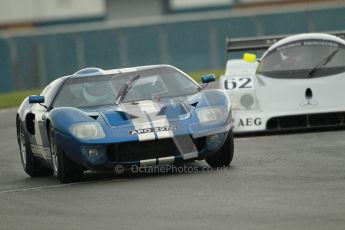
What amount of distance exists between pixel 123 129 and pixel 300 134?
153 inches

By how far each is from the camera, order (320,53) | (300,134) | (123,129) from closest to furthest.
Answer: (123,129) → (300,134) → (320,53)

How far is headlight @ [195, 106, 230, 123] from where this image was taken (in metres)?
11.0

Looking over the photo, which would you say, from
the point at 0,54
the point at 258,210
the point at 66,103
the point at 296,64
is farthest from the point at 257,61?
the point at 0,54

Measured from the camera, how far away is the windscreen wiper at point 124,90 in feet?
38.5

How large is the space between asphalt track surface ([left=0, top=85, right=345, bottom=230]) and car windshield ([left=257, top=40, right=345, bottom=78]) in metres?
1.94

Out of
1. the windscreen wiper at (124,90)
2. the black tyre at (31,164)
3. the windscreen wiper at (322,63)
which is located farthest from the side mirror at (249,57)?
the black tyre at (31,164)

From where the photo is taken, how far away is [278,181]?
9836 mm

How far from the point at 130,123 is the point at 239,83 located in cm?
400

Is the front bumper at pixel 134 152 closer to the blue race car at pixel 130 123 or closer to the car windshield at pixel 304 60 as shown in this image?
the blue race car at pixel 130 123

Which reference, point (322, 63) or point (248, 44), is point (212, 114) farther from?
point (248, 44)

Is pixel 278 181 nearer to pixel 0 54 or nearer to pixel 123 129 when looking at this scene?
pixel 123 129

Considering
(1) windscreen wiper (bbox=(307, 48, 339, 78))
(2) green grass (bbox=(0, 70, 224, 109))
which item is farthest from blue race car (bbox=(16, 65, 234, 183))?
(2) green grass (bbox=(0, 70, 224, 109))

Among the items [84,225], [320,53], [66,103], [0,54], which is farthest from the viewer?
[0,54]

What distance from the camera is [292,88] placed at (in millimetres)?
14391
